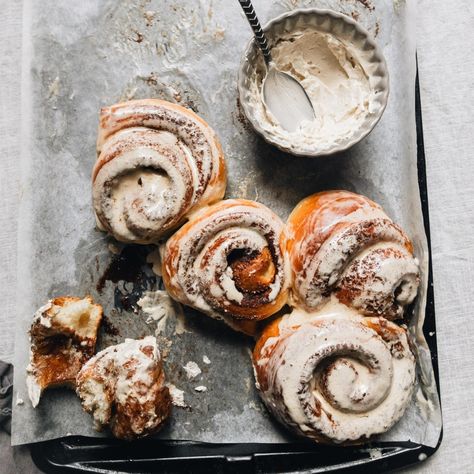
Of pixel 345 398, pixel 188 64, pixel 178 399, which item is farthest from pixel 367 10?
pixel 178 399

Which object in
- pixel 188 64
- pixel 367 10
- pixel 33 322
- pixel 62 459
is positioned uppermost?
pixel 367 10

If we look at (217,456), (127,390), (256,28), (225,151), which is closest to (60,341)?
(127,390)

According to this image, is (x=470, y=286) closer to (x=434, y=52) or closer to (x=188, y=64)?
(x=434, y=52)

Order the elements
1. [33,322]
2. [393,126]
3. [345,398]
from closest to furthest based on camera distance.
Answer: [345,398] → [33,322] → [393,126]

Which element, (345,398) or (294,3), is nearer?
(345,398)

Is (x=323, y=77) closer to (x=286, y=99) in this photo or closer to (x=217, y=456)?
(x=286, y=99)

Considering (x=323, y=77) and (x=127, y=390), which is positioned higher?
(x=323, y=77)
